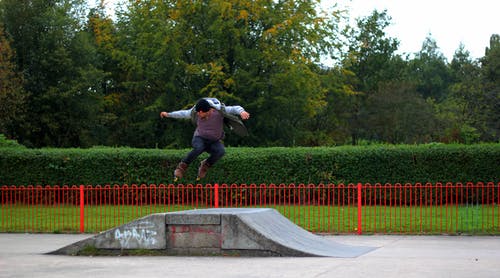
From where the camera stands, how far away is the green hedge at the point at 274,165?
27.1 meters

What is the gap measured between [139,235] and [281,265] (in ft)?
11.8

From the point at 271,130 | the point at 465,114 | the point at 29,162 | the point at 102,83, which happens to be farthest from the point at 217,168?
the point at 465,114

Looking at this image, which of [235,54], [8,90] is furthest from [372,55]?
[8,90]

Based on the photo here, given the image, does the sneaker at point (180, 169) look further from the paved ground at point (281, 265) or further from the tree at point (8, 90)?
the tree at point (8, 90)

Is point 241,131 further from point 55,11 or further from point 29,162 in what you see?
point 55,11

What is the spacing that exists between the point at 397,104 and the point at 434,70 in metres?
37.0

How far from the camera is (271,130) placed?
130ft

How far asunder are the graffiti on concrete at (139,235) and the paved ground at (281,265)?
0.62 m

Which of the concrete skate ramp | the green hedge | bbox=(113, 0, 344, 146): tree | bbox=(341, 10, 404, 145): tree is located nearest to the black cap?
the concrete skate ramp

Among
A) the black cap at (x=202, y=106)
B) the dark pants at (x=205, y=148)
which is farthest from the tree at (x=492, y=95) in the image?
the black cap at (x=202, y=106)

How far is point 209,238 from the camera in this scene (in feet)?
49.0

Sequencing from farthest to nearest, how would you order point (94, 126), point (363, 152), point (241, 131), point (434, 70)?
point (434, 70)
point (94, 126)
point (363, 152)
point (241, 131)

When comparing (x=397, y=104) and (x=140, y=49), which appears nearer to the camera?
(x=140, y=49)

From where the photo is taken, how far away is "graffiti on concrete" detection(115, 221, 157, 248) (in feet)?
49.7
